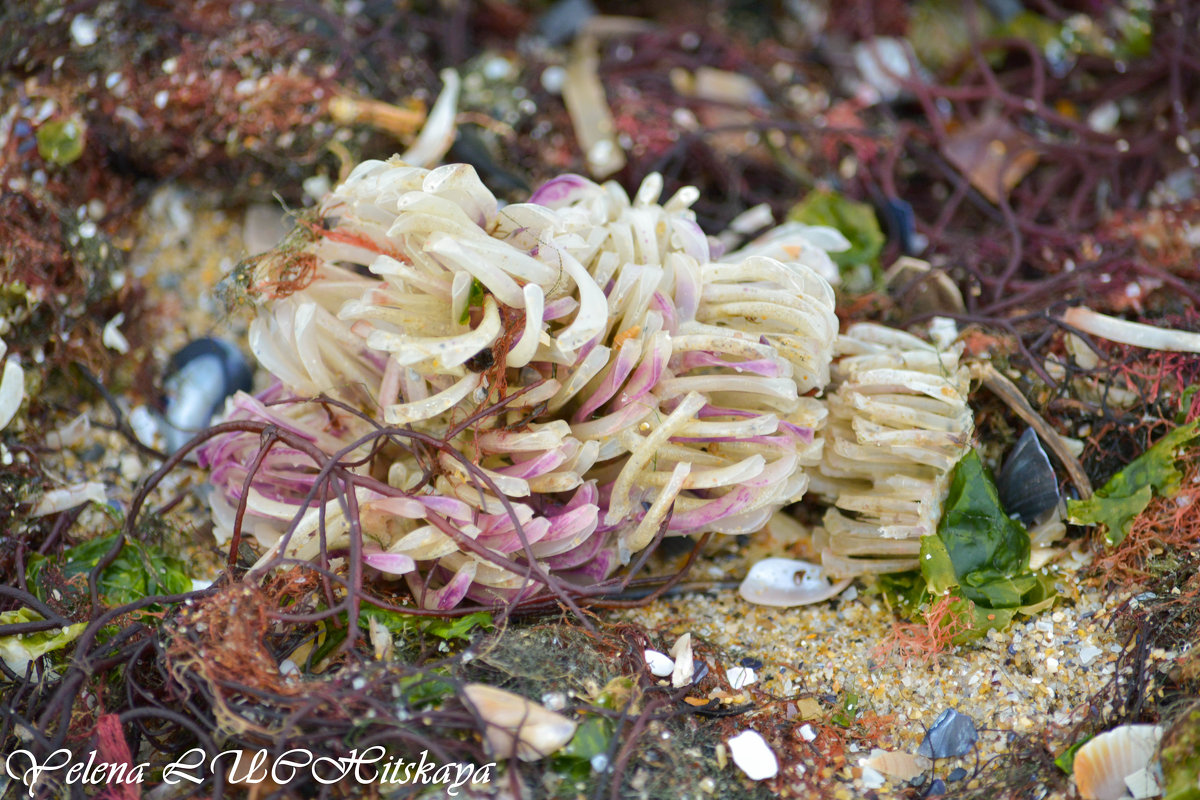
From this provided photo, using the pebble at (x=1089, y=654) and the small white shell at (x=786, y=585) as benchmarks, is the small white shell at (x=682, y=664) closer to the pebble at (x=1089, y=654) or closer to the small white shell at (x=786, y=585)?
the small white shell at (x=786, y=585)

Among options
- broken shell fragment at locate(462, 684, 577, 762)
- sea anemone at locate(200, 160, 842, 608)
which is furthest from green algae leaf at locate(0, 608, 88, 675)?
broken shell fragment at locate(462, 684, 577, 762)

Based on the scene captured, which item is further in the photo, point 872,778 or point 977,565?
point 977,565

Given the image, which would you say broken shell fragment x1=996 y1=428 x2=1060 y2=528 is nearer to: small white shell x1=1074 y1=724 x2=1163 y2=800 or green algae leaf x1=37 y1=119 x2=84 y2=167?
small white shell x1=1074 y1=724 x2=1163 y2=800

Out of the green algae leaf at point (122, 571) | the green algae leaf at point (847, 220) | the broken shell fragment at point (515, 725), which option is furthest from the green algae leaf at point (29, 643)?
the green algae leaf at point (847, 220)

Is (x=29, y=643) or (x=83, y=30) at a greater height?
(x=83, y=30)

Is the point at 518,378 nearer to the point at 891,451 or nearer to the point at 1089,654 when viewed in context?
the point at 891,451

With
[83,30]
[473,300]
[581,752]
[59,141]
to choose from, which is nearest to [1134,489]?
[581,752]

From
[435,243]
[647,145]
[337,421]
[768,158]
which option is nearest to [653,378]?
[435,243]

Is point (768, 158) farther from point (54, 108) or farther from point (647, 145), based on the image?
point (54, 108)
